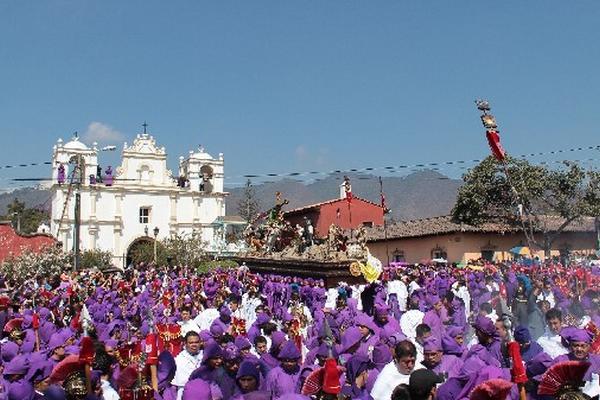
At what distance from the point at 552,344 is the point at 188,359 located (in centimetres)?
433

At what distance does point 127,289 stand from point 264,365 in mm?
11599

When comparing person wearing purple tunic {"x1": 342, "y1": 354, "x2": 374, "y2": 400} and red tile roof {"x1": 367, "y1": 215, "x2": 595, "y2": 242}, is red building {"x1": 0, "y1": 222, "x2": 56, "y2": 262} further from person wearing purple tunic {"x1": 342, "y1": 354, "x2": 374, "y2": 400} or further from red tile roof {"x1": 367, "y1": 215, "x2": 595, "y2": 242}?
person wearing purple tunic {"x1": 342, "y1": 354, "x2": 374, "y2": 400}

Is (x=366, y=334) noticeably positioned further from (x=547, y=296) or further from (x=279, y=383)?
(x=547, y=296)

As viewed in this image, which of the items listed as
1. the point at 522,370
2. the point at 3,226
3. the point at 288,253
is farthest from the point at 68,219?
the point at 522,370

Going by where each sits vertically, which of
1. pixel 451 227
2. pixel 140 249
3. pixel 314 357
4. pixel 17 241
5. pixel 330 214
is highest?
pixel 330 214

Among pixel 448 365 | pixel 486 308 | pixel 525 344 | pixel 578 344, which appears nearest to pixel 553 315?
pixel 525 344

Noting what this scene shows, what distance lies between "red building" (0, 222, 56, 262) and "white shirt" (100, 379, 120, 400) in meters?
30.0

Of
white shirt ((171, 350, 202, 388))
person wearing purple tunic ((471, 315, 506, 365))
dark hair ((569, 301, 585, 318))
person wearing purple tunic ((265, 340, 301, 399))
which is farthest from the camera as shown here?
dark hair ((569, 301, 585, 318))

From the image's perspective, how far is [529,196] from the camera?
3250 centimetres

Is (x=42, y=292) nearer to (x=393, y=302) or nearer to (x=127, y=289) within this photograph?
(x=127, y=289)

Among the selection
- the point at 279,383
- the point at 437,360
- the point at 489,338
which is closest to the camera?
the point at 279,383

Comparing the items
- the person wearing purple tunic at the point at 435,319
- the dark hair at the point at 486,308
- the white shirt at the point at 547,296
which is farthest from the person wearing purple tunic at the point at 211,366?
the white shirt at the point at 547,296

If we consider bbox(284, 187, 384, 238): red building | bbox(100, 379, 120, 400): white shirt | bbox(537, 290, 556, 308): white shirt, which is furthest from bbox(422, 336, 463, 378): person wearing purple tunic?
bbox(284, 187, 384, 238): red building

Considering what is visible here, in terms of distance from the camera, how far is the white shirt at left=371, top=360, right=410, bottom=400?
5207mm
